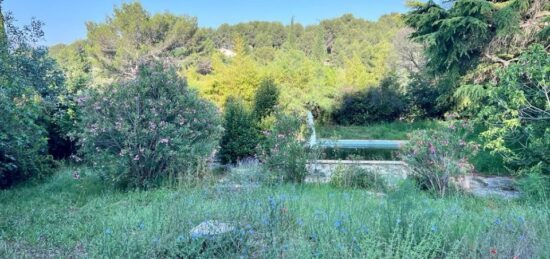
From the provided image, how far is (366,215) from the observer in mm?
3271

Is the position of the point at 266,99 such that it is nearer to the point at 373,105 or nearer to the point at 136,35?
the point at 373,105

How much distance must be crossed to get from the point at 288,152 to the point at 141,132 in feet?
7.77

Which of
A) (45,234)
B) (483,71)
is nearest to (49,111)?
(45,234)

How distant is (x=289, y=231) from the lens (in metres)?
3.02

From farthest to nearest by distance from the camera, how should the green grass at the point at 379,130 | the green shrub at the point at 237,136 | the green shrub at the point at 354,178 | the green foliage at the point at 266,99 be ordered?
the green grass at the point at 379,130 → the green foliage at the point at 266,99 → the green shrub at the point at 237,136 → the green shrub at the point at 354,178

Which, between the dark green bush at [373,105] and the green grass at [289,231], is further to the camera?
the dark green bush at [373,105]

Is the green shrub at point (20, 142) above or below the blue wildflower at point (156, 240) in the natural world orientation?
above

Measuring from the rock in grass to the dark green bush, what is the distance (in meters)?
16.3

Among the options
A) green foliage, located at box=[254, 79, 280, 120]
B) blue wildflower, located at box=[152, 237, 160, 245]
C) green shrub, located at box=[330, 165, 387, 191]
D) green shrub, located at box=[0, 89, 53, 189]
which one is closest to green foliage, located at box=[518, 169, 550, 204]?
green shrub, located at box=[330, 165, 387, 191]

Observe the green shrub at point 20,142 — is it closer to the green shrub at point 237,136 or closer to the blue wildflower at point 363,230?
the green shrub at point 237,136

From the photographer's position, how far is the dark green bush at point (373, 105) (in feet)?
60.3

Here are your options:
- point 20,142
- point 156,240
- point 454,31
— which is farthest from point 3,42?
point 454,31

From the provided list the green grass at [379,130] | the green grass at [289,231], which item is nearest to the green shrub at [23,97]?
the green grass at [289,231]

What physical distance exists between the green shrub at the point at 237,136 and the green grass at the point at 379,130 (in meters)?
6.50
